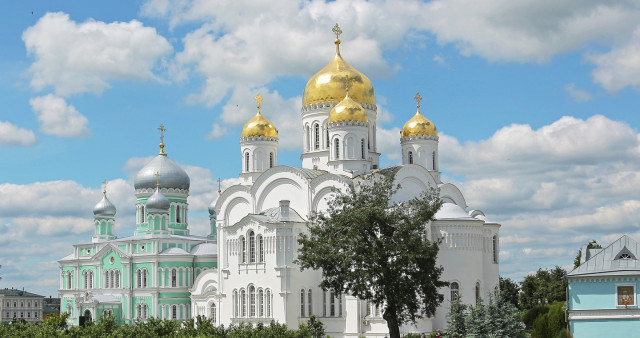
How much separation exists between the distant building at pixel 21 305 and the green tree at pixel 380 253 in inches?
2697

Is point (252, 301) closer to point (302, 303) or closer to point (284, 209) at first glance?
point (302, 303)

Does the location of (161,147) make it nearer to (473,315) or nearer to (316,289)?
(316,289)

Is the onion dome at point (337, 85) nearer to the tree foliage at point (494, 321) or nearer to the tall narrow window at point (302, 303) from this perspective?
the tall narrow window at point (302, 303)

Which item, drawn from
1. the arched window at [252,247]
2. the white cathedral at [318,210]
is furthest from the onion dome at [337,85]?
the arched window at [252,247]

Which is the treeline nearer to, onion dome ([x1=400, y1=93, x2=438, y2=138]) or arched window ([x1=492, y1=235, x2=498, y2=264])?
arched window ([x1=492, y1=235, x2=498, y2=264])

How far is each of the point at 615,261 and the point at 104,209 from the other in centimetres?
4626

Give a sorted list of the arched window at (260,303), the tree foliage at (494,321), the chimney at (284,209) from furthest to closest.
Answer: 1. the arched window at (260,303)
2. the chimney at (284,209)
3. the tree foliage at (494,321)

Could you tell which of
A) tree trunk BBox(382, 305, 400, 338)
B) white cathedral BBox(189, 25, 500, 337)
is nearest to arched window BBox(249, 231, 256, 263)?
white cathedral BBox(189, 25, 500, 337)

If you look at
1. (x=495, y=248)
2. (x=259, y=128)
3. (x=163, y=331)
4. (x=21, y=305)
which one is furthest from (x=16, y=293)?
(x=163, y=331)

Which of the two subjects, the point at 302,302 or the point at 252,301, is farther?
the point at 252,301

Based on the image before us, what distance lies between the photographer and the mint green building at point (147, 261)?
201ft

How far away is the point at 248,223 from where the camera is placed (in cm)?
4566

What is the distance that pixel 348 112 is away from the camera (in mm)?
46312

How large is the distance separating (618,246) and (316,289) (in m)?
16.9
